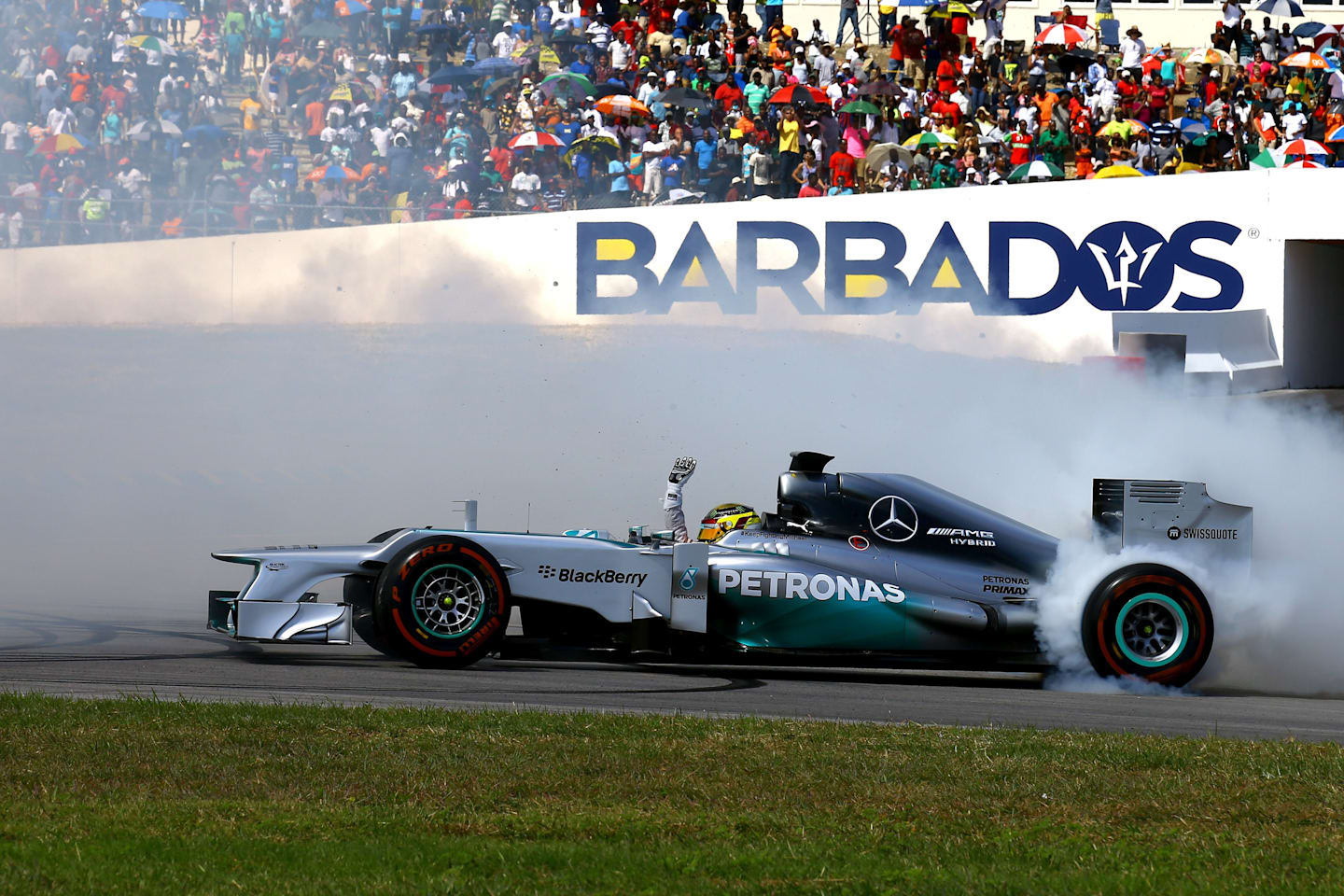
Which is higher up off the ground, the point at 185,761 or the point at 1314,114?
the point at 1314,114

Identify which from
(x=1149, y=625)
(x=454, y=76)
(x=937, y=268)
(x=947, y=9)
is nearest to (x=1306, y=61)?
(x=947, y=9)

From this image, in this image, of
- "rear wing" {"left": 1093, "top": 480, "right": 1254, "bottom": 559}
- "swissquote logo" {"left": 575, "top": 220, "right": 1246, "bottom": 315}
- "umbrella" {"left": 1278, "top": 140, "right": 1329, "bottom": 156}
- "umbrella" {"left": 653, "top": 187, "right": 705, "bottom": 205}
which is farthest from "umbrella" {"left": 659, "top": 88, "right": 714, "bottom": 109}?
"rear wing" {"left": 1093, "top": 480, "right": 1254, "bottom": 559}

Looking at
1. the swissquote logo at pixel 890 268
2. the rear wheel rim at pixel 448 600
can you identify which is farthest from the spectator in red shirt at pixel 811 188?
the rear wheel rim at pixel 448 600

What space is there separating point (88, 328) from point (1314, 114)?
1548 centimetres

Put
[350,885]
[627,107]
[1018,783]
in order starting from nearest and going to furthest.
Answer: [350,885], [1018,783], [627,107]

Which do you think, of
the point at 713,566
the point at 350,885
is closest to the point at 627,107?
the point at 713,566

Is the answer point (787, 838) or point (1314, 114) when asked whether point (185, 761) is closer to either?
point (787, 838)

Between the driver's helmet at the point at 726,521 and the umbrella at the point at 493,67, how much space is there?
33.5 feet

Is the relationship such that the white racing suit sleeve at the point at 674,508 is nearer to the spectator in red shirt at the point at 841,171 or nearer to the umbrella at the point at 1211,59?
the spectator in red shirt at the point at 841,171

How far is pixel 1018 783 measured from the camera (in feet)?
21.0

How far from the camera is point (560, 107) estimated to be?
19828 millimetres

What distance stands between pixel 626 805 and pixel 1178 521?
5704 mm

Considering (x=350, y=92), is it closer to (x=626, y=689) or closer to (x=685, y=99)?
(x=685, y=99)

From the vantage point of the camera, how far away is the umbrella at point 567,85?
20.0 meters
